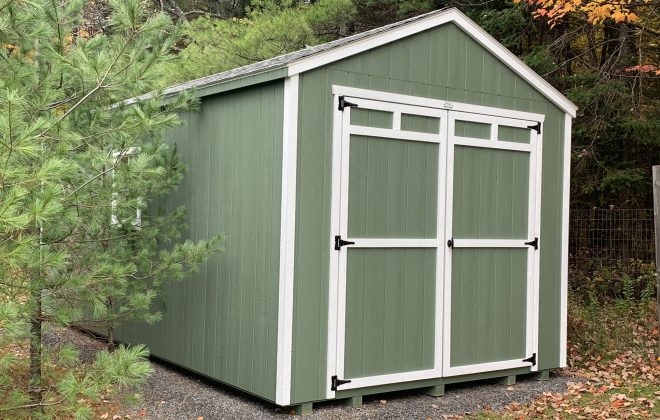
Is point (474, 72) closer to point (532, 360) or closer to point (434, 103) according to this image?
point (434, 103)

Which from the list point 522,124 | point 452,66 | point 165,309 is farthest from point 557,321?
point 165,309

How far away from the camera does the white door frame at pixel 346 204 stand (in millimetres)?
5523

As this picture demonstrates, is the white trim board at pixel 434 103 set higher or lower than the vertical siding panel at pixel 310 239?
higher

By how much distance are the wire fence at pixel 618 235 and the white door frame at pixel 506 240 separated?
2705 millimetres

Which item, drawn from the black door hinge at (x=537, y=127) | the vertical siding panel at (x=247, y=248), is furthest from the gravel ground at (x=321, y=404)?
the black door hinge at (x=537, y=127)

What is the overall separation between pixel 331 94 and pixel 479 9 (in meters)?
7.05

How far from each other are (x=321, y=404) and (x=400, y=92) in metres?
2.43

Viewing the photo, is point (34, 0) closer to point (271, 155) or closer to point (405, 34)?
point (271, 155)

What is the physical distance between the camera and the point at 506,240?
21.4 ft

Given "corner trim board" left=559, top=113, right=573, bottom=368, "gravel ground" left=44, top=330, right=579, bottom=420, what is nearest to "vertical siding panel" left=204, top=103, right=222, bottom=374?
"gravel ground" left=44, top=330, right=579, bottom=420

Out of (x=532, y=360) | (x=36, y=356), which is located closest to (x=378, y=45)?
(x=532, y=360)

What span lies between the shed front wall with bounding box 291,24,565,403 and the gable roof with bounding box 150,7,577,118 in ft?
0.20

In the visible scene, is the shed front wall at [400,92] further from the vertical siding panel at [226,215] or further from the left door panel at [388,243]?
the vertical siding panel at [226,215]

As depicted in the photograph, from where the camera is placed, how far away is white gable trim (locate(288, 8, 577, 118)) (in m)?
5.41
